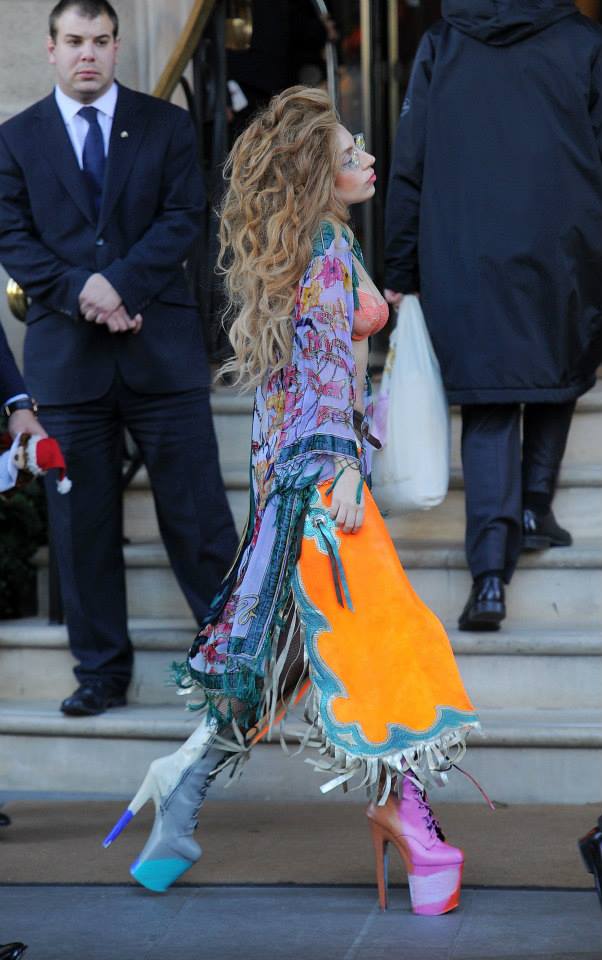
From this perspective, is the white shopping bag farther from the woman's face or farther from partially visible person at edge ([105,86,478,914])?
the woman's face

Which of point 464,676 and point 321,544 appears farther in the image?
point 464,676

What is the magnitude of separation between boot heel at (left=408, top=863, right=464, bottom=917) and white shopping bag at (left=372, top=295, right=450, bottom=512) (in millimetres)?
1383

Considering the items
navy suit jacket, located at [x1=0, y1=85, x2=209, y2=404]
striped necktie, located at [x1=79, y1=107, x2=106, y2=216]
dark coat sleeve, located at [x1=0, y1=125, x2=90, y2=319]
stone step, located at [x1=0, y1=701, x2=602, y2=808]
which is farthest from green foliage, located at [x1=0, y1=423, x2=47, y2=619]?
striped necktie, located at [x1=79, y1=107, x2=106, y2=216]

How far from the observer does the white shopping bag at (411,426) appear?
16.4 ft

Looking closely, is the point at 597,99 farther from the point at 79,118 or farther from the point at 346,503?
the point at 346,503

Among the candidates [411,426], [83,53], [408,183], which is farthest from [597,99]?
[83,53]

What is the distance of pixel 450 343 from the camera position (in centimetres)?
514

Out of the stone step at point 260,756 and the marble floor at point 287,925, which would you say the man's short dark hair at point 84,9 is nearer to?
the stone step at point 260,756

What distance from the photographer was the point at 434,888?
3.88 metres

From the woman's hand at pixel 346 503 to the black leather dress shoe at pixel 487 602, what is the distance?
1362 millimetres

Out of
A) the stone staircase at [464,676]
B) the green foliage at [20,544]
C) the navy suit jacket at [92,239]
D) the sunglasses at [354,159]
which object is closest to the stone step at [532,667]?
the stone staircase at [464,676]

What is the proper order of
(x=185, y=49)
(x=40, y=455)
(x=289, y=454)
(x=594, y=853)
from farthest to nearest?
(x=185, y=49)
(x=40, y=455)
(x=289, y=454)
(x=594, y=853)

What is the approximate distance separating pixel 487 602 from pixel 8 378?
66.5 inches

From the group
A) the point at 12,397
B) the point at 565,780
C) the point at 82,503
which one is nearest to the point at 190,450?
the point at 82,503
